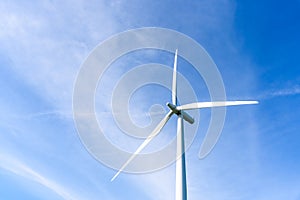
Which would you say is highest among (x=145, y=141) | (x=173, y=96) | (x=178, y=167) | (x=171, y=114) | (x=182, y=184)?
(x=173, y=96)

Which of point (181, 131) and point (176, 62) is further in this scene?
point (176, 62)

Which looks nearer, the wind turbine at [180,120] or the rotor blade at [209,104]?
the wind turbine at [180,120]

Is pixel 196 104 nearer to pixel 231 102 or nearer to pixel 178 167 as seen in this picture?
A: pixel 231 102

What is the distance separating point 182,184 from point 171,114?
8943 mm

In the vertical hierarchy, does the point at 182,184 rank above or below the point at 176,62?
below

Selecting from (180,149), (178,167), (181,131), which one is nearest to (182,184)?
(178,167)

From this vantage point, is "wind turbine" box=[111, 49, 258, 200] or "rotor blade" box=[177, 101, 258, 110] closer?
"wind turbine" box=[111, 49, 258, 200]

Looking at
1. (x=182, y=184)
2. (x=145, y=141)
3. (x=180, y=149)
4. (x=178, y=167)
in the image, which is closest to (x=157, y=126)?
(x=145, y=141)

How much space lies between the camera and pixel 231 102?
101 ft

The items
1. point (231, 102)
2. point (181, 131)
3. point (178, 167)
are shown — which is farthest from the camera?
point (231, 102)

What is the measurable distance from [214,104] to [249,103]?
3.50m

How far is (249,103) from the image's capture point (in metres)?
29.4

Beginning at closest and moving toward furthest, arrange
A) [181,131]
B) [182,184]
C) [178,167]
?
[182,184]
[178,167]
[181,131]

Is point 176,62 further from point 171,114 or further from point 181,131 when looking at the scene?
point 181,131
